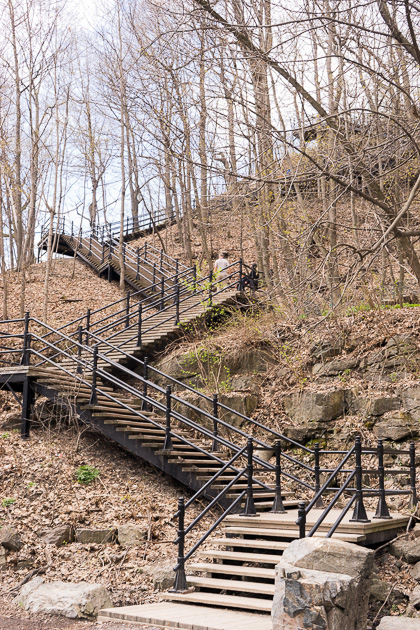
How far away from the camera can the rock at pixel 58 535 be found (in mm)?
9725

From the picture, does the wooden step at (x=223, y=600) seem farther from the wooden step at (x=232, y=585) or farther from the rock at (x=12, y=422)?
the rock at (x=12, y=422)

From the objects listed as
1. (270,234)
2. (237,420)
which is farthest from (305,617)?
(270,234)

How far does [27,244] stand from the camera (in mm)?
30656

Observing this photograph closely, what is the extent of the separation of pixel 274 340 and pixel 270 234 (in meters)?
3.42

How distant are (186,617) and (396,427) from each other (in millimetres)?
6708

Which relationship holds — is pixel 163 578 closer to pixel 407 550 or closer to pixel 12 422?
→ pixel 407 550

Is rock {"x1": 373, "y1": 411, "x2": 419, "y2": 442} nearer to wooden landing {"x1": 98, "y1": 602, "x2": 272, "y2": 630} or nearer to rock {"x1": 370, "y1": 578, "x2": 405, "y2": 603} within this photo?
rock {"x1": 370, "y1": 578, "x2": 405, "y2": 603}

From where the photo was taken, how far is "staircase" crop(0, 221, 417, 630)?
8.02 metres

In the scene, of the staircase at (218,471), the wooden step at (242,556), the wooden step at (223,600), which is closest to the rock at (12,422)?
the staircase at (218,471)

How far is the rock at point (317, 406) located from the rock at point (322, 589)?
7.19 metres

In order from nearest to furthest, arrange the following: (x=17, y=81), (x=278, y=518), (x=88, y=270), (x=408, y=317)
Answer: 1. (x=278, y=518)
2. (x=408, y=317)
3. (x=17, y=81)
4. (x=88, y=270)

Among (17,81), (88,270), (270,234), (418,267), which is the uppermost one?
(17,81)

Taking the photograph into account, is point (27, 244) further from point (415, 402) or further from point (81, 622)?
point (81, 622)

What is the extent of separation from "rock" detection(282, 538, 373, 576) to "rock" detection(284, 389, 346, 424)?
23.6 ft
